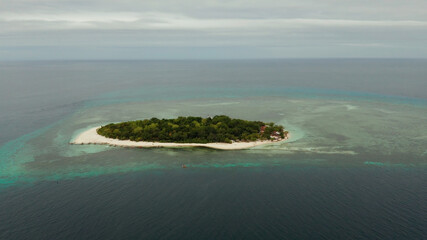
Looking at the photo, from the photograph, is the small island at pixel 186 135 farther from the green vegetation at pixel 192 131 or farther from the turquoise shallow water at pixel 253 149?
the turquoise shallow water at pixel 253 149

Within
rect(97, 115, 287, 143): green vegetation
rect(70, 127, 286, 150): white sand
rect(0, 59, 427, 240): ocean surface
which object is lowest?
rect(0, 59, 427, 240): ocean surface

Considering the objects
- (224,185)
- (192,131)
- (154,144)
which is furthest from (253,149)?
(154,144)

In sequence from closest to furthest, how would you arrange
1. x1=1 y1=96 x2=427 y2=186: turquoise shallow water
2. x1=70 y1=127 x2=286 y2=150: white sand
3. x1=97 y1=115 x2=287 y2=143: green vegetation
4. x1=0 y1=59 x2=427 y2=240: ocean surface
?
x1=0 y1=59 x2=427 y2=240: ocean surface
x1=1 y1=96 x2=427 y2=186: turquoise shallow water
x1=70 y1=127 x2=286 y2=150: white sand
x1=97 y1=115 x2=287 y2=143: green vegetation

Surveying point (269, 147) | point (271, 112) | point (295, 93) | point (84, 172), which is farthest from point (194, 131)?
point (295, 93)

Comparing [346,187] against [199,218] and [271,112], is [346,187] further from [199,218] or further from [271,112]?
[271,112]

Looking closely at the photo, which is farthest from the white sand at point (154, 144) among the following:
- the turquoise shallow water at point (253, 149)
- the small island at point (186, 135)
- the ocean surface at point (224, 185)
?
the turquoise shallow water at point (253, 149)

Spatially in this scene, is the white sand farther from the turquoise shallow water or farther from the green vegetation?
the turquoise shallow water

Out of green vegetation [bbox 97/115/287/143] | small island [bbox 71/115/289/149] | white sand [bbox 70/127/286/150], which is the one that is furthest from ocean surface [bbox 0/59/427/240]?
green vegetation [bbox 97/115/287/143]

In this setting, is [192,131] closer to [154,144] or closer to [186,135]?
[186,135]

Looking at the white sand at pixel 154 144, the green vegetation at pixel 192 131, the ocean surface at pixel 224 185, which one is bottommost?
the ocean surface at pixel 224 185
